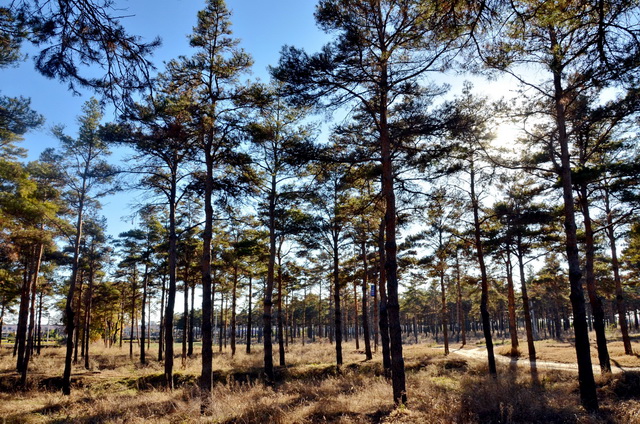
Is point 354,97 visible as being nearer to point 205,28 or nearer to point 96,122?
point 205,28

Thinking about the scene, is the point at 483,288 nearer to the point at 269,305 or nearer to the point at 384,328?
the point at 384,328

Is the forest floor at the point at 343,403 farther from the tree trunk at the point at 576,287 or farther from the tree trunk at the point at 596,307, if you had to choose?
the tree trunk at the point at 596,307

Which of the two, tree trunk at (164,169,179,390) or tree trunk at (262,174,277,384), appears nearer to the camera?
tree trunk at (164,169,179,390)

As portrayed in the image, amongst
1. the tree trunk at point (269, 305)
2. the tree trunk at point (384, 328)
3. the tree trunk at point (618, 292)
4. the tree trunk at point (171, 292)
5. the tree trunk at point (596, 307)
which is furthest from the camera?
the tree trunk at point (618, 292)

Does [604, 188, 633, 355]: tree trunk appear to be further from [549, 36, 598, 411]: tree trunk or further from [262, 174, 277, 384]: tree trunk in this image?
[262, 174, 277, 384]: tree trunk

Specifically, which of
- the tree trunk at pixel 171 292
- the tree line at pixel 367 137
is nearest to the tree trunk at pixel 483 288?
the tree line at pixel 367 137

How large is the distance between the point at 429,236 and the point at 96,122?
22541 mm

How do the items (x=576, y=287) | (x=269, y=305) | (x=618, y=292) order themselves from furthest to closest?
(x=618, y=292) < (x=269, y=305) < (x=576, y=287)

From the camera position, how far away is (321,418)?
8375 mm

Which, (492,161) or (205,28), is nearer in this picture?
(492,161)

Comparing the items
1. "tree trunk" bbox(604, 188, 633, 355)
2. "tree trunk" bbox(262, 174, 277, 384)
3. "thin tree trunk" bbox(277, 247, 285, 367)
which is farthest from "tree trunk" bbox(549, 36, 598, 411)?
"thin tree trunk" bbox(277, 247, 285, 367)

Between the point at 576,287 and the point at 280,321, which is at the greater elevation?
the point at 576,287

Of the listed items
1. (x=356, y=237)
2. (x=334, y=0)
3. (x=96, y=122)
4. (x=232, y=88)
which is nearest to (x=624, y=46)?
(x=334, y=0)

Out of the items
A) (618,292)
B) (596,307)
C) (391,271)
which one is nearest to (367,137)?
(391,271)
